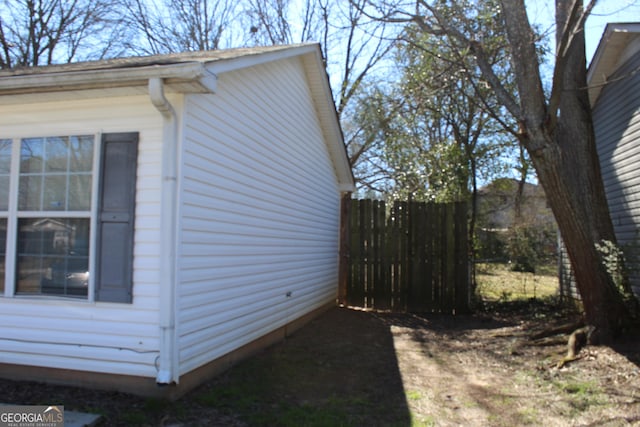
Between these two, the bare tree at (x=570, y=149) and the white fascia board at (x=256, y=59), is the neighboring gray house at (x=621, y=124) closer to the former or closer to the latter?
the bare tree at (x=570, y=149)

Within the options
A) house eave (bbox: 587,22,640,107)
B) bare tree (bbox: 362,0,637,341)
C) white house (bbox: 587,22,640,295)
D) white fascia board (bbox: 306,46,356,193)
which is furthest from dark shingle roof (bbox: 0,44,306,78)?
white house (bbox: 587,22,640,295)

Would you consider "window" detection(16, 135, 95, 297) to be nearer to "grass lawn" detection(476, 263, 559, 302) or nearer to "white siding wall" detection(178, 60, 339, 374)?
"white siding wall" detection(178, 60, 339, 374)

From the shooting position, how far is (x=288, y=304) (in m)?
7.61

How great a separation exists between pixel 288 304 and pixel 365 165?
1509 centimetres

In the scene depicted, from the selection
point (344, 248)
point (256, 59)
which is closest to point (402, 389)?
point (256, 59)

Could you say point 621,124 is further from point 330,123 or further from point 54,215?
point 54,215

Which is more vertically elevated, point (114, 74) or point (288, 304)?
point (114, 74)

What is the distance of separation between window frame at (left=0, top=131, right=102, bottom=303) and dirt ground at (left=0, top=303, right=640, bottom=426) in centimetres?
89

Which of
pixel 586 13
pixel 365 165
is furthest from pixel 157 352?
pixel 365 165

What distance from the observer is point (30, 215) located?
473cm

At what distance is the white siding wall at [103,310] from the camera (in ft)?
14.3

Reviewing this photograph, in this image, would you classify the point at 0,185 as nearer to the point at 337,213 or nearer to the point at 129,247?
the point at 129,247

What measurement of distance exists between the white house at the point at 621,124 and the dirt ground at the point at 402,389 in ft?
9.30

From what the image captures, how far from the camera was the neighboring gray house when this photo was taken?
822cm
